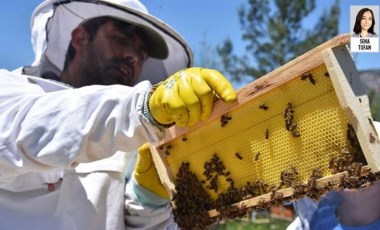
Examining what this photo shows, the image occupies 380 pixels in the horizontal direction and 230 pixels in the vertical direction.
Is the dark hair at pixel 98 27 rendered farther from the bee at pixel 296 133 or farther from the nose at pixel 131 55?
the bee at pixel 296 133

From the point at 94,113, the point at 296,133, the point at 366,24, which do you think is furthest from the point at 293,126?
the point at 366,24

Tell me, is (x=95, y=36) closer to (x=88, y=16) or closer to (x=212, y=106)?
(x=88, y=16)

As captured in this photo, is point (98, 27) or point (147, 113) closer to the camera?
point (147, 113)

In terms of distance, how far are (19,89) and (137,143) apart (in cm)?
49

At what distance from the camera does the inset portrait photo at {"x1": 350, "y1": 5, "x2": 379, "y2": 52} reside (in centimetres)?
328

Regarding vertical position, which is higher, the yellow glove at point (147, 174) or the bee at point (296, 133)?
the bee at point (296, 133)

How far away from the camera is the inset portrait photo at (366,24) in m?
3.28

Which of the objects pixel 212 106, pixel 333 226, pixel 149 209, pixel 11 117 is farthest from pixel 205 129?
pixel 333 226

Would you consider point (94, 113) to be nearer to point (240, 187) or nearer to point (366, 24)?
point (240, 187)

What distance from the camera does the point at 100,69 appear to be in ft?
8.82

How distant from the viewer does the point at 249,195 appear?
6.40 feet

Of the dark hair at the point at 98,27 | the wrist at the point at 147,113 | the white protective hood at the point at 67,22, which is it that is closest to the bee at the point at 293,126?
the wrist at the point at 147,113

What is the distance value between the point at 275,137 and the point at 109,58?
44.4 inches

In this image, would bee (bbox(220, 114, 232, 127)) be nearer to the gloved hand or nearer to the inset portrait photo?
the gloved hand
